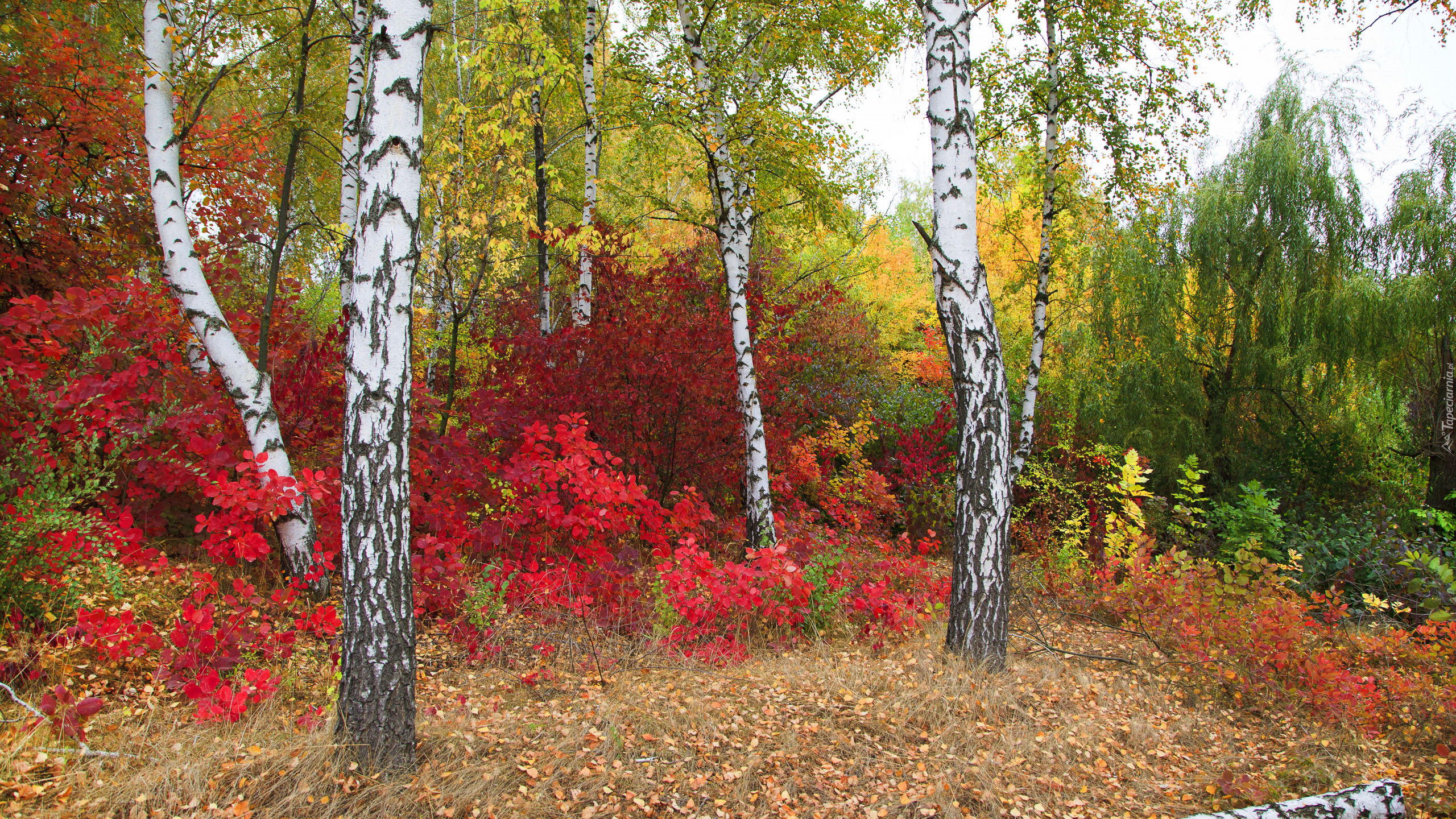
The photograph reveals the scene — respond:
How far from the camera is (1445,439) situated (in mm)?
8266

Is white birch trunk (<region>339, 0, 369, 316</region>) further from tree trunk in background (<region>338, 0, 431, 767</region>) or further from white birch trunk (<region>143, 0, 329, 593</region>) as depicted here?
tree trunk in background (<region>338, 0, 431, 767</region>)

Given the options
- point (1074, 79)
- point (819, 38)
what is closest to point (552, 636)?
point (819, 38)

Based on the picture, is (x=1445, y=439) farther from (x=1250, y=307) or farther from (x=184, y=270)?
(x=184, y=270)

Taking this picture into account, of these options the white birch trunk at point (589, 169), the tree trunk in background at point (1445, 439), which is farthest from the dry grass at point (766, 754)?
the tree trunk in background at point (1445, 439)

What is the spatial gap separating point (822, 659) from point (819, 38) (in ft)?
21.2

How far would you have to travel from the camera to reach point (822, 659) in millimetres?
4324

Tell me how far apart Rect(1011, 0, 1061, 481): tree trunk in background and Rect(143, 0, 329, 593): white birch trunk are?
289 inches

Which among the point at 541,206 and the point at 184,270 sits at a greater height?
the point at 541,206

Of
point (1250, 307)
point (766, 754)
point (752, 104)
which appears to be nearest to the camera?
point (766, 754)

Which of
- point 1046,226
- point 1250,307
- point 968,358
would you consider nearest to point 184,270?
point 968,358

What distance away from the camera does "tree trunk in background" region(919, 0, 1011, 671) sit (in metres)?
3.93

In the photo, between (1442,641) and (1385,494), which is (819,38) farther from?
(1385,494)

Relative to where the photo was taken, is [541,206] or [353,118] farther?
[541,206]

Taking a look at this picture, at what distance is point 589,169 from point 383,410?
19.5 ft
